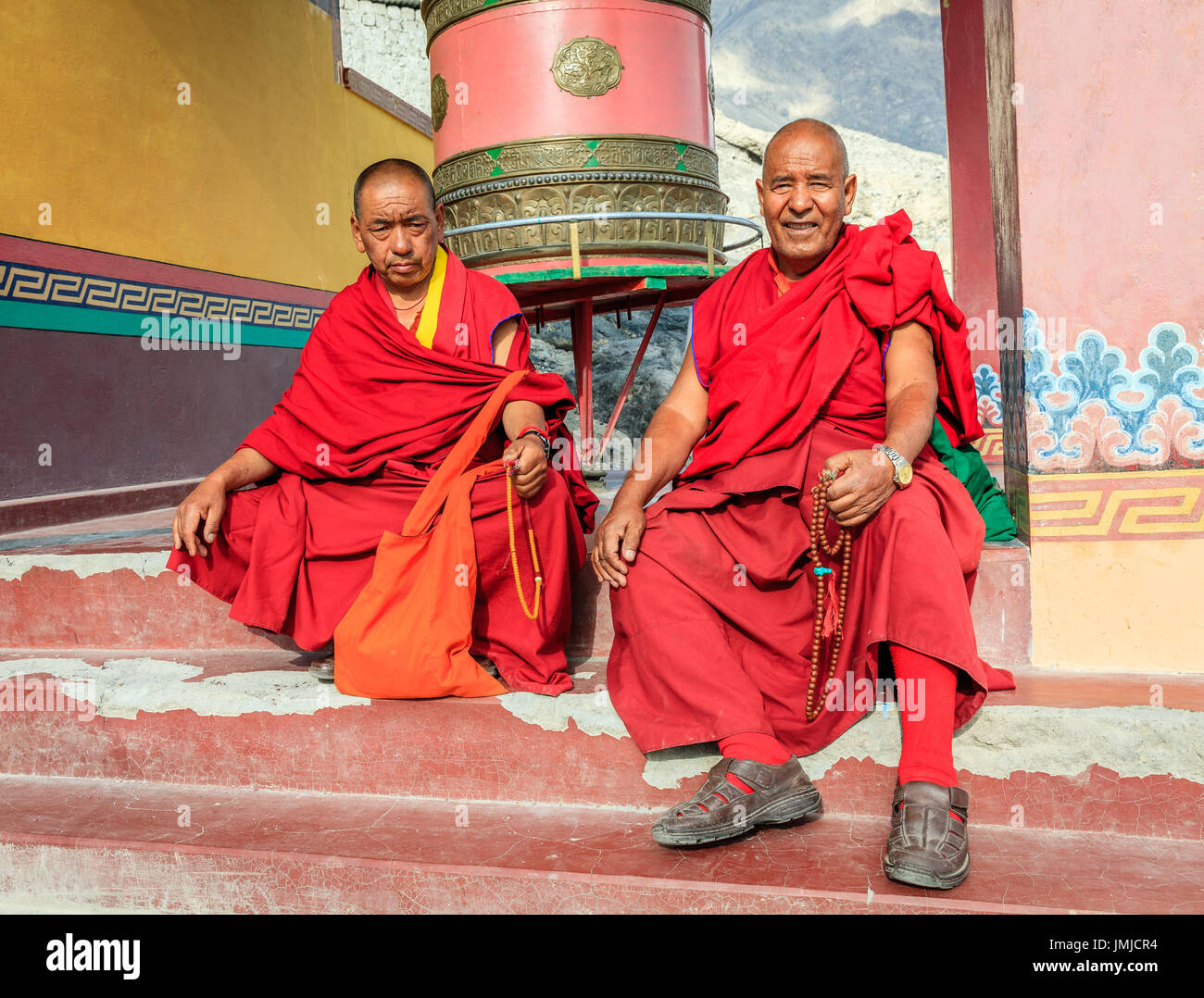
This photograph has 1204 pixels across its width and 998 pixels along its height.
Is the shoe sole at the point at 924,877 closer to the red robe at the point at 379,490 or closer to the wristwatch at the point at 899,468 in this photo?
the wristwatch at the point at 899,468

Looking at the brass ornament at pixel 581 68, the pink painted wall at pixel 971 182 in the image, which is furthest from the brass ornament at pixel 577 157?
the pink painted wall at pixel 971 182

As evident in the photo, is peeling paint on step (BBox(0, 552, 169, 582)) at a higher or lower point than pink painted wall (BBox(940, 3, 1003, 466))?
lower

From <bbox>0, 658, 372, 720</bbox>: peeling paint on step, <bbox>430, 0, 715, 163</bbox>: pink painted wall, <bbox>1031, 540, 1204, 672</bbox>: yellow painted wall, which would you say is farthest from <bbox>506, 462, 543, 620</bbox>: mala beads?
<bbox>430, 0, 715, 163</bbox>: pink painted wall

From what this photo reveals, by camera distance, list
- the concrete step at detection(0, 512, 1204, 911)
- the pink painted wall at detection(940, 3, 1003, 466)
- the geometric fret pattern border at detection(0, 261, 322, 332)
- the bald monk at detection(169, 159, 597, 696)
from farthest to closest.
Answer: the pink painted wall at detection(940, 3, 1003, 466)
the geometric fret pattern border at detection(0, 261, 322, 332)
the bald monk at detection(169, 159, 597, 696)
the concrete step at detection(0, 512, 1204, 911)

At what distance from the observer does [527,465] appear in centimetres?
238

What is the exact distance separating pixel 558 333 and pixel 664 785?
1114cm

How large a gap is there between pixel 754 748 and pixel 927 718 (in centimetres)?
34

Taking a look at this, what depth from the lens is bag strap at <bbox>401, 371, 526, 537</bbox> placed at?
95.4 inches

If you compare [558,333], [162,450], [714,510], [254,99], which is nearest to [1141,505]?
[714,510]

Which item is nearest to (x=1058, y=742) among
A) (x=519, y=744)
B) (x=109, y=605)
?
(x=519, y=744)

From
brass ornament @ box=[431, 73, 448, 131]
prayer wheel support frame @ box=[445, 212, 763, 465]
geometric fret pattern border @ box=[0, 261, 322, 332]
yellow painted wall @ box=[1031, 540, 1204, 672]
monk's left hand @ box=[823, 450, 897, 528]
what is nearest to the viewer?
monk's left hand @ box=[823, 450, 897, 528]

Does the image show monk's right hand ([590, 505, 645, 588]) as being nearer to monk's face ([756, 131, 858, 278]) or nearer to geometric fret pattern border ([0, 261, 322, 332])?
monk's face ([756, 131, 858, 278])

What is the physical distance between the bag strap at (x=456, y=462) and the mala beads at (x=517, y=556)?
17 centimetres

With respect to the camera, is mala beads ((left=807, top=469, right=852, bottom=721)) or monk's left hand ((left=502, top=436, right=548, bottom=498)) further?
monk's left hand ((left=502, top=436, right=548, bottom=498))
